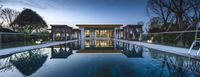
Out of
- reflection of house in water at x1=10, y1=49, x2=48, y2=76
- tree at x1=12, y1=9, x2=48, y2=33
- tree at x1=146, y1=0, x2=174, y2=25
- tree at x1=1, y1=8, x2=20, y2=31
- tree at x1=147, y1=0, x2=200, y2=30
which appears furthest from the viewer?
tree at x1=1, y1=8, x2=20, y2=31

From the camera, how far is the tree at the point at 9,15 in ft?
115

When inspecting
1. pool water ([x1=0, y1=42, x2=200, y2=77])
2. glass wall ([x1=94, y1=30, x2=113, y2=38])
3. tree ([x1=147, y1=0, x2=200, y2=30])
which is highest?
tree ([x1=147, y1=0, x2=200, y2=30])

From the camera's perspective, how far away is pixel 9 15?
3628 centimetres

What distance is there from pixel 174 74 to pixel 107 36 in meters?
34.3

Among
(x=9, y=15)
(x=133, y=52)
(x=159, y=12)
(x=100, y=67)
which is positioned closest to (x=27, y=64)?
(x=100, y=67)

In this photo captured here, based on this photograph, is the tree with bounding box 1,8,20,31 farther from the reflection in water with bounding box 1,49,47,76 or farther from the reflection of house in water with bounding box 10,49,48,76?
the reflection of house in water with bounding box 10,49,48,76

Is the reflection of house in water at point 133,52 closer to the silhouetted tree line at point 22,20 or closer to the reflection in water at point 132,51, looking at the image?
the reflection in water at point 132,51

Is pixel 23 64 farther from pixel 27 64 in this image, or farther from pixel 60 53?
pixel 60 53

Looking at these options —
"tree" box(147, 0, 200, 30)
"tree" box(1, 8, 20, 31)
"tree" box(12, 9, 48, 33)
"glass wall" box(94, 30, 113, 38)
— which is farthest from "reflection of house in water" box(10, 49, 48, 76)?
"glass wall" box(94, 30, 113, 38)

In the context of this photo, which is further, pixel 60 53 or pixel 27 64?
pixel 60 53

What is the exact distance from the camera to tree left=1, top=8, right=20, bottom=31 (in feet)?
115

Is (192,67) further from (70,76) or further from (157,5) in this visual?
(157,5)

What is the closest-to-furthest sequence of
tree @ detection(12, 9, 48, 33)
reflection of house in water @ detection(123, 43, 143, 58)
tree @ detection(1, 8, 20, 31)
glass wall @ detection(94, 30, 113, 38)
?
reflection of house in water @ detection(123, 43, 143, 58) < tree @ detection(12, 9, 48, 33) < tree @ detection(1, 8, 20, 31) < glass wall @ detection(94, 30, 113, 38)

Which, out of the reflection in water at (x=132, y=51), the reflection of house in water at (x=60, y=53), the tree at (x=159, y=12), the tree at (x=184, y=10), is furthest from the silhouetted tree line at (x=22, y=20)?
the reflection in water at (x=132, y=51)
